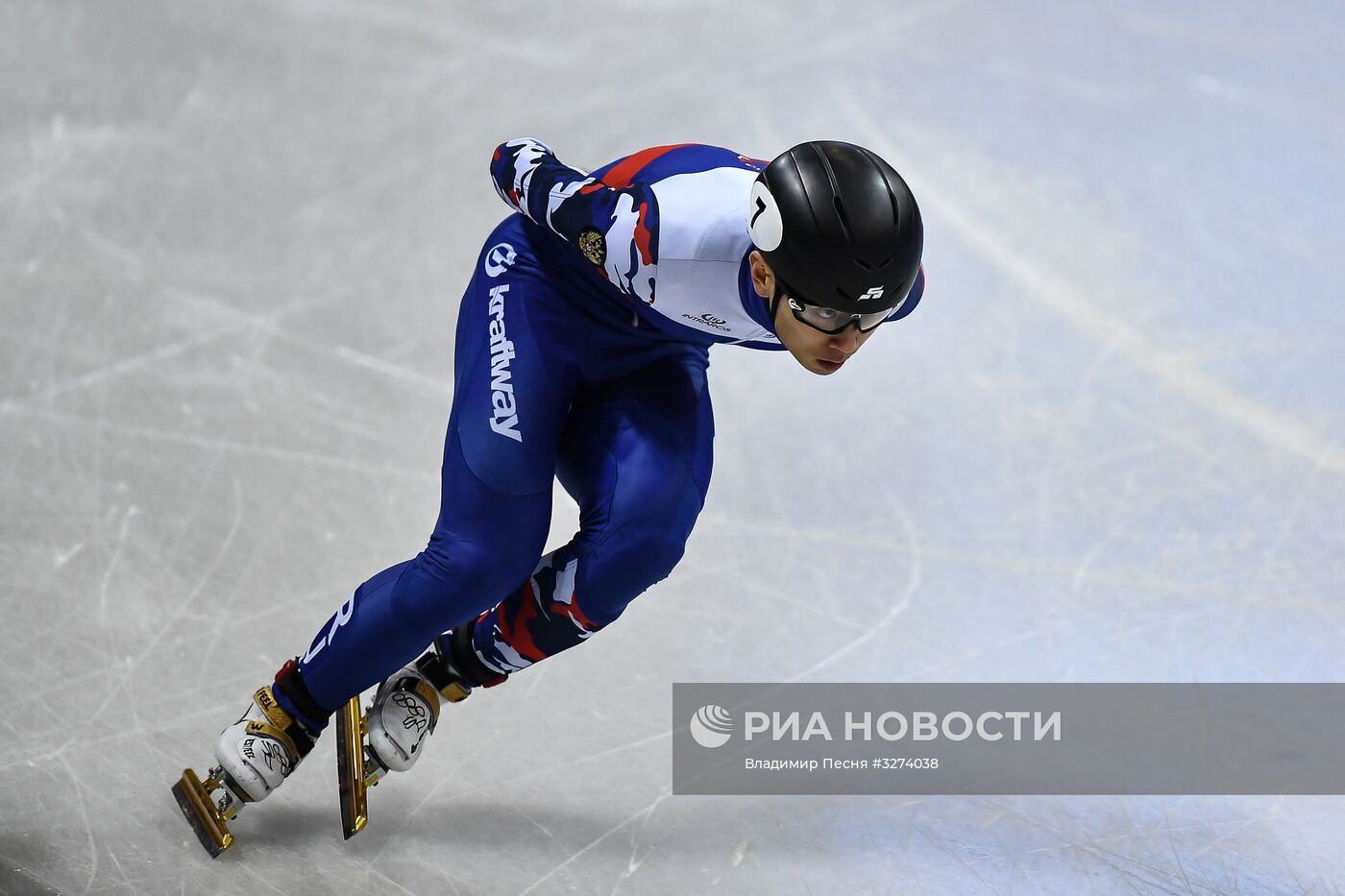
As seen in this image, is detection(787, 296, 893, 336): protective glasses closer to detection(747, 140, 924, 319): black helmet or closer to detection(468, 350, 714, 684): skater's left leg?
detection(747, 140, 924, 319): black helmet

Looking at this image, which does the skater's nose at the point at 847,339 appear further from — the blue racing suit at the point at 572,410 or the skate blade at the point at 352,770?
the skate blade at the point at 352,770

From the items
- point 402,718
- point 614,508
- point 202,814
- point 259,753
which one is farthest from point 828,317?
point 202,814

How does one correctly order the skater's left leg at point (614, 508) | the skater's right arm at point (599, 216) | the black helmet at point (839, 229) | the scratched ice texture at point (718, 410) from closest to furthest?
the black helmet at point (839, 229) < the skater's right arm at point (599, 216) < the skater's left leg at point (614, 508) < the scratched ice texture at point (718, 410)

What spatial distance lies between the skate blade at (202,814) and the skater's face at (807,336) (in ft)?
5.49

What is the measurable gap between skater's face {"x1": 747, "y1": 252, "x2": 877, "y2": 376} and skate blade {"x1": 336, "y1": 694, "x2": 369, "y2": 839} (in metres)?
1.28

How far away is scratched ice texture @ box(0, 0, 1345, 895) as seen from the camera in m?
3.42

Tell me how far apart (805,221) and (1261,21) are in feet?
17.0

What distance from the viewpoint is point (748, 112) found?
634cm

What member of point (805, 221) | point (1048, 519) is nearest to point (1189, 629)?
point (1048, 519)

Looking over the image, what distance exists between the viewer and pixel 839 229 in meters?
2.60

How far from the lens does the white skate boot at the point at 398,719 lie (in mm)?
3193
